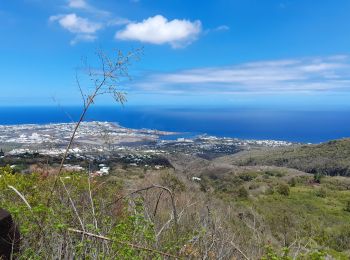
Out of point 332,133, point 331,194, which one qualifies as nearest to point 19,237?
point 331,194

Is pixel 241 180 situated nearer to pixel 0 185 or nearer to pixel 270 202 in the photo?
pixel 270 202

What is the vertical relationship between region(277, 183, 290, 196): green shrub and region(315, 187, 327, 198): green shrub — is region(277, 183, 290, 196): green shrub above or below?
above

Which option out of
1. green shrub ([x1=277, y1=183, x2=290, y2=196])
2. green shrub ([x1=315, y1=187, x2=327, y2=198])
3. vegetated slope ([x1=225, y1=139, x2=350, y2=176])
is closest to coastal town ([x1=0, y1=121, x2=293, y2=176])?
green shrub ([x1=277, y1=183, x2=290, y2=196])

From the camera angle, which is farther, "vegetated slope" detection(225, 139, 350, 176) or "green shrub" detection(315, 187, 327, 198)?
"vegetated slope" detection(225, 139, 350, 176)

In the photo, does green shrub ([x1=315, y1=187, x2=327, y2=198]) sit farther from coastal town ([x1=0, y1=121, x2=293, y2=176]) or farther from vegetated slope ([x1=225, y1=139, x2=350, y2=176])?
vegetated slope ([x1=225, y1=139, x2=350, y2=176])

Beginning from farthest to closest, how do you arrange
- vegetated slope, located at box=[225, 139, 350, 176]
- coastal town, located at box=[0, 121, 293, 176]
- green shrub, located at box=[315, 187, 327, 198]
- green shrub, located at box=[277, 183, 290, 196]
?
vegetated slope, located at box=[225, 139, 350, 176]
green shrub, located at box=[315, 187, 327, 198]
green shrub, located at box=[277, 183, 290, 196]
coastal town, located at box=[0, 121, 293, 176]

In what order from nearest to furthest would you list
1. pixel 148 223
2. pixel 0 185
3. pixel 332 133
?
pixel 148 223 → pixel 0 185 → pixel 332 133

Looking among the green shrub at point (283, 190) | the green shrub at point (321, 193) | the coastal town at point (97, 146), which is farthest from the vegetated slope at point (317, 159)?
the green shrub at point (283, 190)

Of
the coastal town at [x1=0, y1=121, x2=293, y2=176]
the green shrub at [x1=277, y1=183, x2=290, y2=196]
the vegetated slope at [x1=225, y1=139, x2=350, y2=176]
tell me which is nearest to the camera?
the coastal town at [x1=0, y1=121, x2=293, y2=176]

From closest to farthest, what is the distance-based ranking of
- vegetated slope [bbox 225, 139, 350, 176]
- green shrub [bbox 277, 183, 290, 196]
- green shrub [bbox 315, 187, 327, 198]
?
green shrub [bbox 277, 183, 290, 196] → green shrub [bbox 315, 187, 327, 198] → vegetated slope [bbox 225, 139, 350, 176]

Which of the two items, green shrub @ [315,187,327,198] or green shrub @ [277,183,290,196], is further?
green shrub @ [315,187,327,198]
